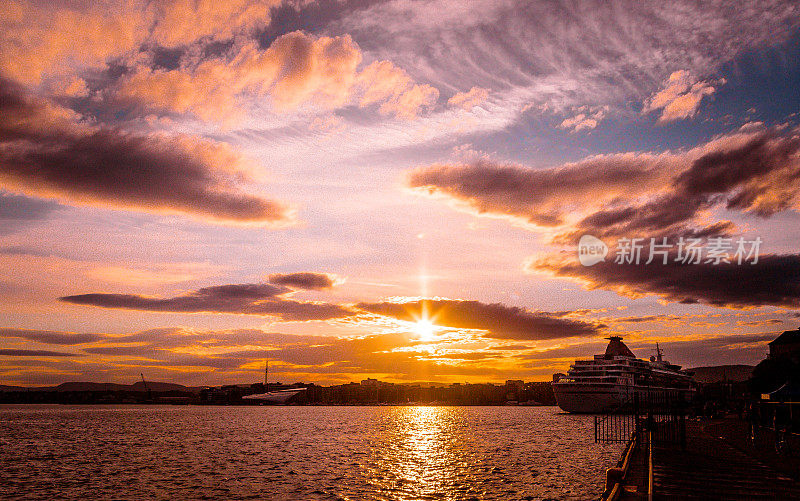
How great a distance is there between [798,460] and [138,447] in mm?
73759

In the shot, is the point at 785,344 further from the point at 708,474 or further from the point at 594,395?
the point at 708,474

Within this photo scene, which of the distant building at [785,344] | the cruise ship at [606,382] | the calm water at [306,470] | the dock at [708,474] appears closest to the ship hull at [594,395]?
the cruise ship at [606,382]

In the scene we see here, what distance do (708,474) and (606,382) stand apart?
125 meters

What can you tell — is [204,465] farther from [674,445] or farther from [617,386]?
[617,386]

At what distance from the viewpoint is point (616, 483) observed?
2498cm

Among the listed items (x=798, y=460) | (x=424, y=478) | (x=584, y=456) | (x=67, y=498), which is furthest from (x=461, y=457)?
(x=67, y=498)

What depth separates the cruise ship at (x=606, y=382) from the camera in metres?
146

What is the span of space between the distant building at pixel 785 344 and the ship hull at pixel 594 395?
23632mm

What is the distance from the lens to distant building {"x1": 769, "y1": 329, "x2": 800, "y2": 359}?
126 m

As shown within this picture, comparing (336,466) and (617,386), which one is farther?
(617,386)

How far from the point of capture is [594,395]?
149750 millimetres

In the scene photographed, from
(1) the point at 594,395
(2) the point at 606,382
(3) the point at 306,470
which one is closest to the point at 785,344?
(2) the point at 606,382

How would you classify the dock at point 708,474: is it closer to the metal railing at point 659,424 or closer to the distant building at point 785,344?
the metal railing at point 659,424

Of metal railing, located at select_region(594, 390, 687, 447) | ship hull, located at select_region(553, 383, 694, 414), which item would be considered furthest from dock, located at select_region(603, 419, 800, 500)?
ship hull, located at select_region(553, 383, 694, 414)
